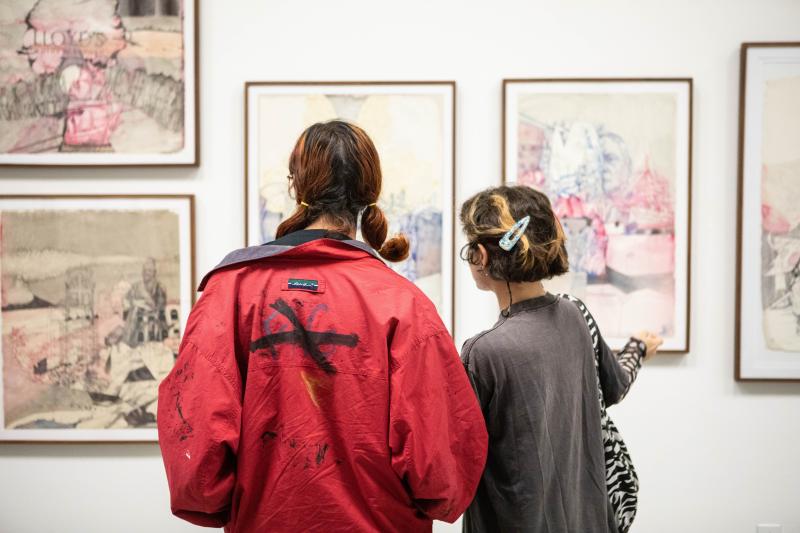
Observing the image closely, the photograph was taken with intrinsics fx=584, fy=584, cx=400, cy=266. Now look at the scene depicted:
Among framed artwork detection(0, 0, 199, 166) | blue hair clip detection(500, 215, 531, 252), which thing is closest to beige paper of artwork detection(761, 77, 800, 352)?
blue hair clip detection(500, 215, 531, 252)

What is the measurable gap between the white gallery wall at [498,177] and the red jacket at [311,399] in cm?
96

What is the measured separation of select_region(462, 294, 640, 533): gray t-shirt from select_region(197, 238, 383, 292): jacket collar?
0.30 meters

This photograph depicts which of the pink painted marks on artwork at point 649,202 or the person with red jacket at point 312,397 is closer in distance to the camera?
the person with red jacket at point 312,397

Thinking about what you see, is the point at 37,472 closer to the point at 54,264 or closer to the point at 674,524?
the point at 54,264

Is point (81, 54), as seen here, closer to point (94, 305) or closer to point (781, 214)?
point (94, 305)

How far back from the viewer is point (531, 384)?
1.02 meters

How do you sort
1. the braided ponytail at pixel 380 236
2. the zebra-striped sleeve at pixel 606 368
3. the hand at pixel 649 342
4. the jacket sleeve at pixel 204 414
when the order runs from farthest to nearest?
the hand at pixel 649 342, the zebra-striped sleeve at pixel 606 368, the braided ponytail at pixel 380 236, the jacket sleeve at pixel 204 414

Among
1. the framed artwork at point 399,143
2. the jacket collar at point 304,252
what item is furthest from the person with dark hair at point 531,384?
the framed artwork at point 399,143

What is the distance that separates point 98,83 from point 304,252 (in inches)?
52.5

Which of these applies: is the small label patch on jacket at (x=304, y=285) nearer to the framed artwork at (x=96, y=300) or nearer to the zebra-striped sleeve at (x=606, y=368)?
the zebra-striped sleeve at (x=606, y=368)

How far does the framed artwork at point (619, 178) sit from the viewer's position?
1.81 meters

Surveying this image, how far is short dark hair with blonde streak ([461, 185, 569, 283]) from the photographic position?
3.42 feet

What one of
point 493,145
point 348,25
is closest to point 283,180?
point 348,25

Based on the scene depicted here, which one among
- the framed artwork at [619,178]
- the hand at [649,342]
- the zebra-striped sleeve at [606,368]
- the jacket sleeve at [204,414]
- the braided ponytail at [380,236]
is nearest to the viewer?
the jacket sleeve at [204,414]
